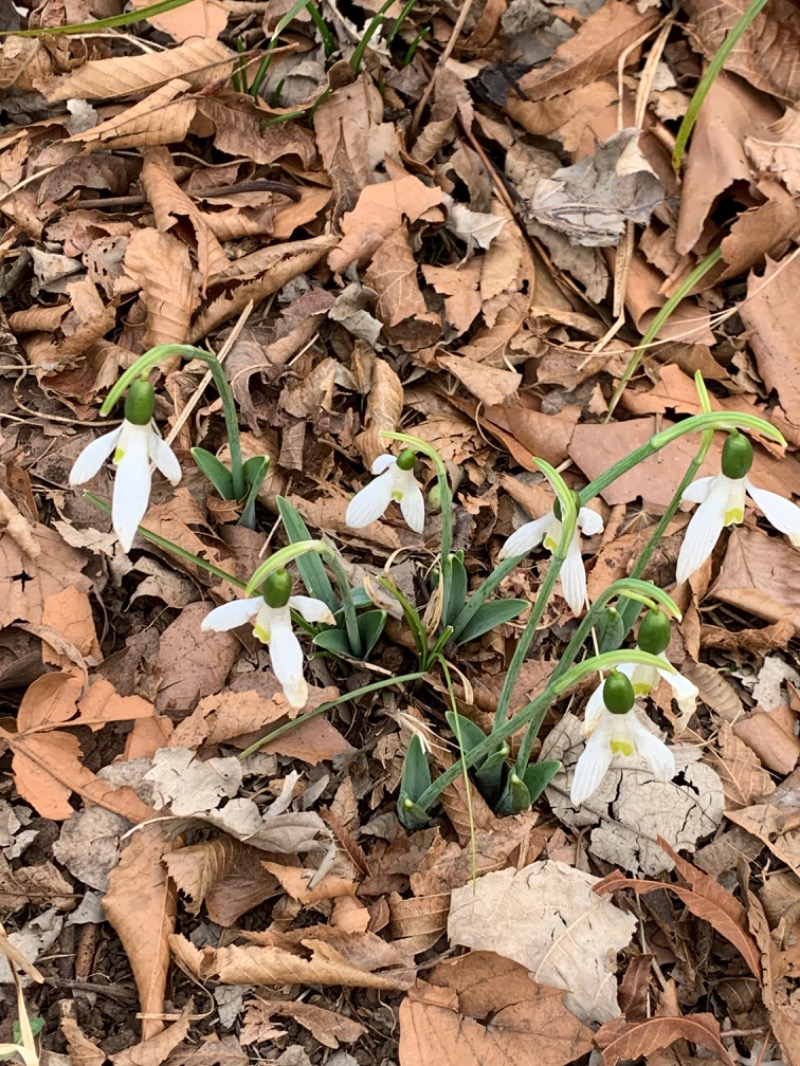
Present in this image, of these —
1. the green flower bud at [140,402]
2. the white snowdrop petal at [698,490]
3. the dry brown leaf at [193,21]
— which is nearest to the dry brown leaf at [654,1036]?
the white snowdrop petal at [698,490]

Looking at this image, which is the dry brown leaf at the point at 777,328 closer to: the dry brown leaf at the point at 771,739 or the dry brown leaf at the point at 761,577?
the dry brown leaf at the point at 761,577

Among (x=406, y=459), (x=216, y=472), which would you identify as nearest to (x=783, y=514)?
(x=406, y=459)

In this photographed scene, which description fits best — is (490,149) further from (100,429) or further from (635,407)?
(100,429)

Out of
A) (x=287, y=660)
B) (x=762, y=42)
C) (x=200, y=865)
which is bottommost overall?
(x=200, y=865)

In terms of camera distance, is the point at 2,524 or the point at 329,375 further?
the point at 329,375

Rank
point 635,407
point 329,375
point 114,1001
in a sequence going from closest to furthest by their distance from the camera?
point 114,1001 < point 329,375 < point 635,407

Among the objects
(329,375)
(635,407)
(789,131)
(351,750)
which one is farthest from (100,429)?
(789,131)

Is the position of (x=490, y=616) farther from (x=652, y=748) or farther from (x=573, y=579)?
(x=652, y=748)
